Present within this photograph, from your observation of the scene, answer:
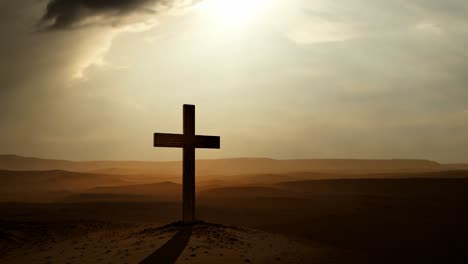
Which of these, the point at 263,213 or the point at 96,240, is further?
the point at 263,213

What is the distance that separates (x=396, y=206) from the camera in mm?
21047

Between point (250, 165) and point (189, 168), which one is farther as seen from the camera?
point (250, 165)

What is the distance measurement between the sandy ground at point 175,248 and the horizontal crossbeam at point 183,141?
2589 millimetres

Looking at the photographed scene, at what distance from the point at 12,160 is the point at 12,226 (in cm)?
14575

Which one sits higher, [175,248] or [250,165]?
[250,165]

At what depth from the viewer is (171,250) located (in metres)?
9.82

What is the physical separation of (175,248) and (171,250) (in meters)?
0.17

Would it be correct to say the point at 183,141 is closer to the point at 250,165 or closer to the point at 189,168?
the point at 189,168

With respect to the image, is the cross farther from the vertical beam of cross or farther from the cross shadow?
the cross shadow

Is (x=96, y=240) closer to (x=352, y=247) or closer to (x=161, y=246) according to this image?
(x=161, y=246)

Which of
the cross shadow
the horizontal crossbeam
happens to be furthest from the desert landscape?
the horizontal crossbeam

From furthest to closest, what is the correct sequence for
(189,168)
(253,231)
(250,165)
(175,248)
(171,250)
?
(250,165), (253,231), (189,168), (175,248), (171,250)

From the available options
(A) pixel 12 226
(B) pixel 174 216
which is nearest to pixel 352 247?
(B) pixel 174 216

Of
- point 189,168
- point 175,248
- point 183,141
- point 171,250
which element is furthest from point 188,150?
point 171,250
